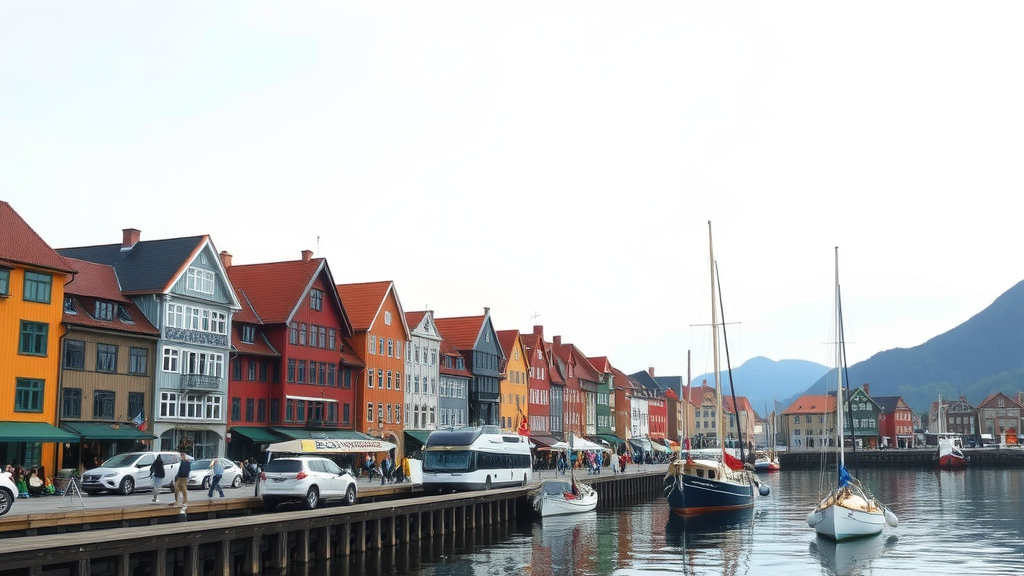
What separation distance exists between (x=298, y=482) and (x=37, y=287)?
67.5 feet

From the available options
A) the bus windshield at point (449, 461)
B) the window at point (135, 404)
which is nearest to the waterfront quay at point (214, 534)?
the bus windshield at point (449, 461)

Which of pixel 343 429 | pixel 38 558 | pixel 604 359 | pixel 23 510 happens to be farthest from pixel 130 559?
pixel 604 359

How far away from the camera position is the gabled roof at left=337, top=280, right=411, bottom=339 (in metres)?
79.2

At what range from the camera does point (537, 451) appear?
99.7 m

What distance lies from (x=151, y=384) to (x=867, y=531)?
38407mm

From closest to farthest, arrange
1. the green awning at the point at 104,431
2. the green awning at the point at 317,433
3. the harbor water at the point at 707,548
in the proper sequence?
the harbor water at the point at 707,548 → the green awning at the point at 104,431 → the green awning at the point at 317,433

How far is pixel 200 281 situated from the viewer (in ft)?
201

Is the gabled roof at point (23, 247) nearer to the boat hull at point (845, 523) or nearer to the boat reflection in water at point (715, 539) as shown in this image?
the boat reflection in water at point (715, 539)

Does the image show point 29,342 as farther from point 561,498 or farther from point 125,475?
point 561,498

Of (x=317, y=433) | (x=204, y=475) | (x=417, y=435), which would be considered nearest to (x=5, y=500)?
(x=204, y=475)

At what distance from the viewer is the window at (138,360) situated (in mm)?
55766

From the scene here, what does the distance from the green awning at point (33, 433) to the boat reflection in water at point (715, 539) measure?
95.0ft

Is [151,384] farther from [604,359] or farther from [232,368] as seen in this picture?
[604,359]

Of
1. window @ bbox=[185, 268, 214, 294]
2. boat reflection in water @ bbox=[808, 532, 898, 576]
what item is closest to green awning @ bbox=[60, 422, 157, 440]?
window @ bbox=[185, 268, 214, 294]
